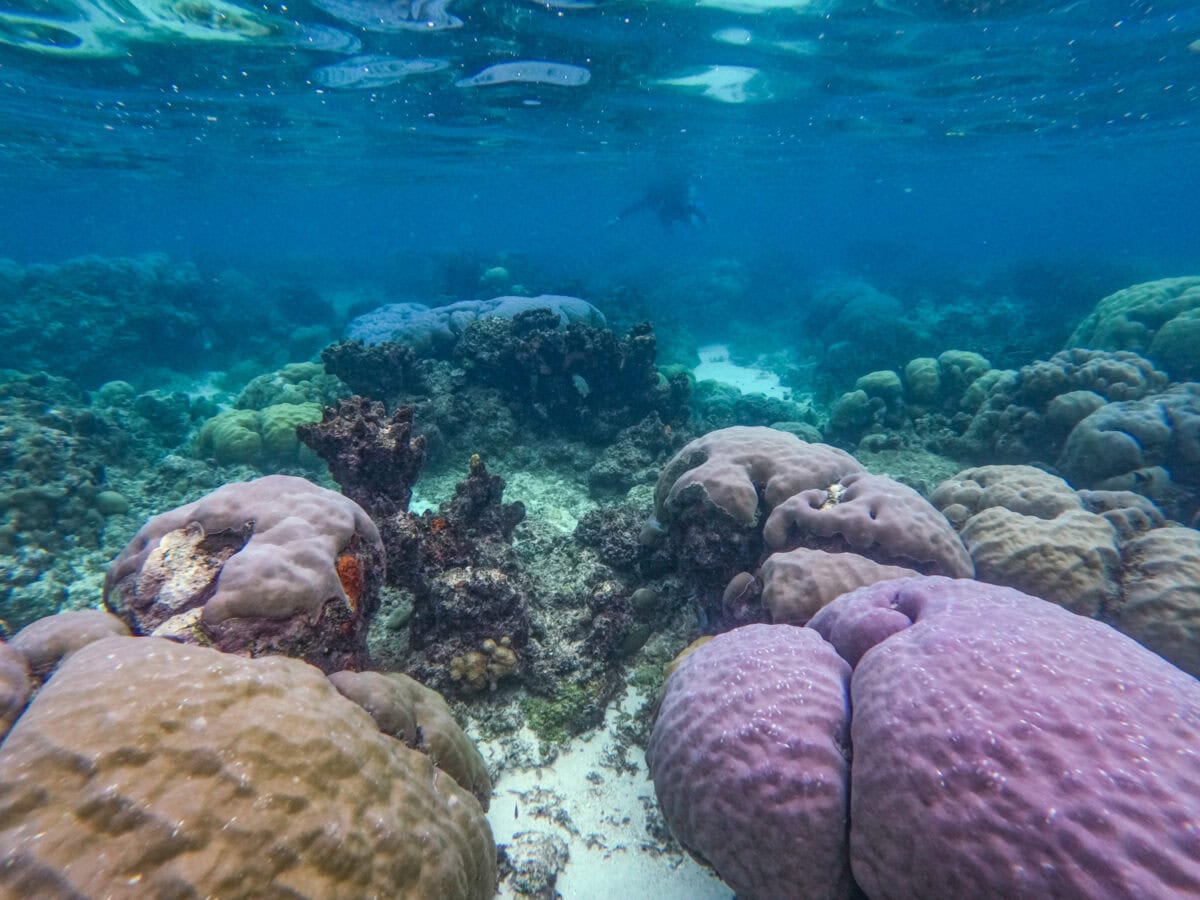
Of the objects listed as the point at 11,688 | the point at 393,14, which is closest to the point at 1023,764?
the point at 11,688

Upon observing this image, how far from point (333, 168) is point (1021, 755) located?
42583 millimetres

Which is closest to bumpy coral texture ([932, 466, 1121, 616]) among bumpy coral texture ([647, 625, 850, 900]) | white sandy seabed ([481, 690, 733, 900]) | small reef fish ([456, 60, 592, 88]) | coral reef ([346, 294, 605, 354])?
bumpy coral texture ([647, 625, 850, 900])

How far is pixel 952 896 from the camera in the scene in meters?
2.06

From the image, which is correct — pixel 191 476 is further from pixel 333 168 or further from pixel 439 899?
pixel 333 168

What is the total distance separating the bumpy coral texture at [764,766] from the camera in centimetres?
253

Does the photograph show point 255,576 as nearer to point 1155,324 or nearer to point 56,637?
point 56,637

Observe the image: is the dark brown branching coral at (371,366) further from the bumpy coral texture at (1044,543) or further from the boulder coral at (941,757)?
the bumpy coral texture at (1044,543)

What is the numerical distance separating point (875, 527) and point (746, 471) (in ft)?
4.33

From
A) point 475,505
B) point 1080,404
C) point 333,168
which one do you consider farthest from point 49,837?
point 333,168

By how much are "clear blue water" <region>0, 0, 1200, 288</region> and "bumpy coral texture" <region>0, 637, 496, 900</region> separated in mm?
15949

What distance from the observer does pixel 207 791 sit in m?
2.04

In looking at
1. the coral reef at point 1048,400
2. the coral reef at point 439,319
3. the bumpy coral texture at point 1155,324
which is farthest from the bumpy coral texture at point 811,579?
the bumpy coral texture at point 1155,324

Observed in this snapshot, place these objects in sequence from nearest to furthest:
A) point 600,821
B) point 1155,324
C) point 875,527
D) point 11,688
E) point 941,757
A: point 941,757, point 11,688, point 600,821, point 875,527, point 1155,324

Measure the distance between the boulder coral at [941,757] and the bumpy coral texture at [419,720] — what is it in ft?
3.78
